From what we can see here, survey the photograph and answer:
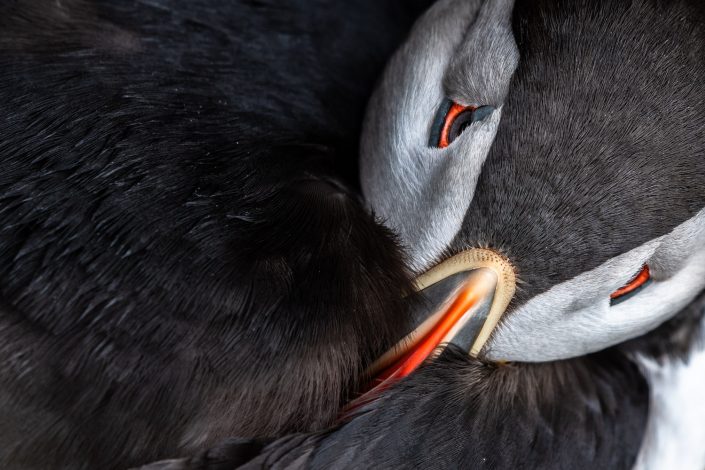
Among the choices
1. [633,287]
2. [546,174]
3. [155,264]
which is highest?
[546,174]

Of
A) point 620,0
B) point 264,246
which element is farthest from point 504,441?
point 620,0

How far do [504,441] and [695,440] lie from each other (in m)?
0.40

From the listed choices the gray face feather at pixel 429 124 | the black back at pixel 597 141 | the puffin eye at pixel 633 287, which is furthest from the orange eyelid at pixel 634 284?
the gray face feather at pixel 429 124

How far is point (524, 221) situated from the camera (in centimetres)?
113

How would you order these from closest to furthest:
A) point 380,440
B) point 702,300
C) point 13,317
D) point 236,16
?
point 13,317, point 380,440, point 236,16, point 702,300

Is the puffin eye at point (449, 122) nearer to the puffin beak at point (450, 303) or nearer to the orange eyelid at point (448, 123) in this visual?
the orange eyelid at point (448, 123)

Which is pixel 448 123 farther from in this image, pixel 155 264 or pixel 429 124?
pixel 155 264

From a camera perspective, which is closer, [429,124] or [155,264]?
[155,264]

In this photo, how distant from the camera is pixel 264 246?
116 centimetres

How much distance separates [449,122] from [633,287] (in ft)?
1.08

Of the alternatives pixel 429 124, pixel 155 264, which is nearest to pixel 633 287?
pixel 429 124

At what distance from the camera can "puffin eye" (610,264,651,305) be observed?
49.9 inches

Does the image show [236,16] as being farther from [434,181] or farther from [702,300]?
[702,300]

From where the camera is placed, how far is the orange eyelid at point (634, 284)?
1267mm
